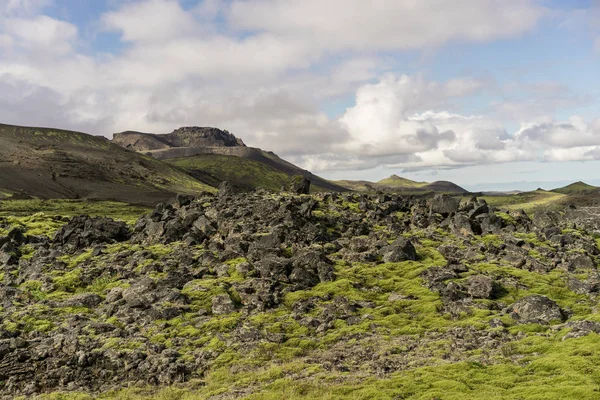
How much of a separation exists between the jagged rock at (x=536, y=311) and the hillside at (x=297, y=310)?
0.16 meters

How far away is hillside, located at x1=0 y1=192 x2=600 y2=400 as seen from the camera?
33969 mm

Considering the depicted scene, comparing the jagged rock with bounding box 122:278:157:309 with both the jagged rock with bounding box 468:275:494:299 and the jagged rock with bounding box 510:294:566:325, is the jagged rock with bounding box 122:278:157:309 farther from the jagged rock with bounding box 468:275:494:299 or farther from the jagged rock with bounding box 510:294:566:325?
the jagged rock with bounding box 510:294:566:325

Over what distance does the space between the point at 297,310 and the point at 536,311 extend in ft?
88.7

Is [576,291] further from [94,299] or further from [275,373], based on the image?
→ [94,299]

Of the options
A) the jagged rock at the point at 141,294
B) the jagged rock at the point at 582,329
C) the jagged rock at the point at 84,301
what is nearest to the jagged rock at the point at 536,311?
the jagged rock at the point at 582,329

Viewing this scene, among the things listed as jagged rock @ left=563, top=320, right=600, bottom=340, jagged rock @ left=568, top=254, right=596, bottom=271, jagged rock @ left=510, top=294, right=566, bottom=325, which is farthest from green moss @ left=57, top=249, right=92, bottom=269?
jagged rock @ left=568, top=254, right=596, bottom=271

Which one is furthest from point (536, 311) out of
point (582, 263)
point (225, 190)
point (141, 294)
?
point (225, 190)

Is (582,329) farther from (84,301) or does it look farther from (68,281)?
(68,281)

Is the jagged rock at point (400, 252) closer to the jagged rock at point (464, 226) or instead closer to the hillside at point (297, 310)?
the hillside at point (297, 310)

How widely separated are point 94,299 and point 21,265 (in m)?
29.5

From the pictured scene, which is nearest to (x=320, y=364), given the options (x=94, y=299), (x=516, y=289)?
(x=516, y=289)

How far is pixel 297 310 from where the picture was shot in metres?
52.2

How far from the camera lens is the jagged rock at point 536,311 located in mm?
42875

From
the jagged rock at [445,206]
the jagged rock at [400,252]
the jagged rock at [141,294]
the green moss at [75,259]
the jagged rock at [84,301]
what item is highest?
the jagged rock at [445,206]
